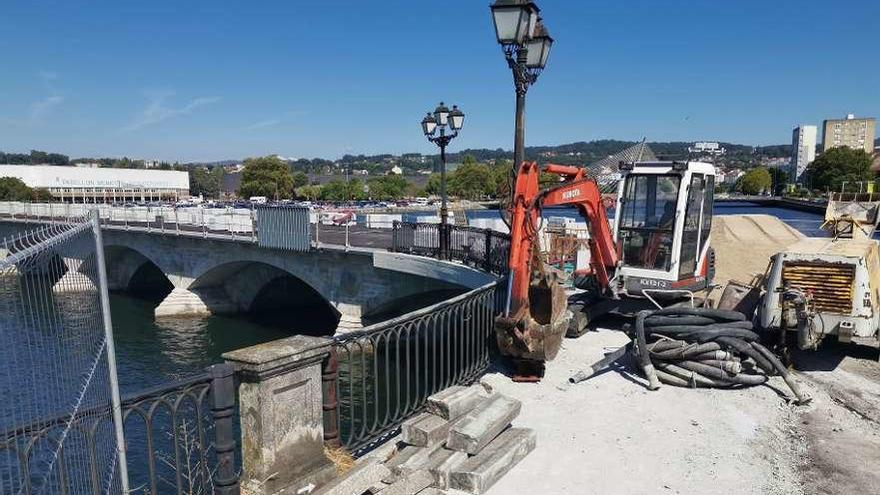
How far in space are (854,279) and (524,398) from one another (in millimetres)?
4508

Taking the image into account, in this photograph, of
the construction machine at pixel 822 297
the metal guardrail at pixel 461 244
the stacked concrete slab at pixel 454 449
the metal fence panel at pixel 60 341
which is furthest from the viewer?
the metal guardrail at pixel 461 244

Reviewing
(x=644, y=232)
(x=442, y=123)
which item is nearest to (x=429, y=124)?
(x=442, y=123)

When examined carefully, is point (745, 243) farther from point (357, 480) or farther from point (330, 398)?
point (357, 480)

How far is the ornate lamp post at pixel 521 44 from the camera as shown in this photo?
6781mm

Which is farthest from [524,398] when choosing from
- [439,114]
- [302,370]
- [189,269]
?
[189,269]

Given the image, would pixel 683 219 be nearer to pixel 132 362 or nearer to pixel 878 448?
pixel 878 448

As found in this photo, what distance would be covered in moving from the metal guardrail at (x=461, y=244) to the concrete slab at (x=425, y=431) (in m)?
6.76

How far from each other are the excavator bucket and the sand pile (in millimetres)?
9525


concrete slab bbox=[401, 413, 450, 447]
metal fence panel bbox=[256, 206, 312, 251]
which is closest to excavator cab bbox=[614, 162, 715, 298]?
concrete slab bbox=[401, 413, 450, 447]

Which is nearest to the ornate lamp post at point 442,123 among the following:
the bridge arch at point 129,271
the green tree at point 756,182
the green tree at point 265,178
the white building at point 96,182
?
the bridge arch at point 129,271

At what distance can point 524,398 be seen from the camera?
21.0 ft

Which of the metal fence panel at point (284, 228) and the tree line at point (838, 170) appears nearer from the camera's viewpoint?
the metal fence panel at point (284, 228)

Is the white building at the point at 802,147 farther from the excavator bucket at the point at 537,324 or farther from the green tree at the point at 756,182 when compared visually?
the excavator bucket at the point at 537,324

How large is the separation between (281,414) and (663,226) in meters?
7.37
